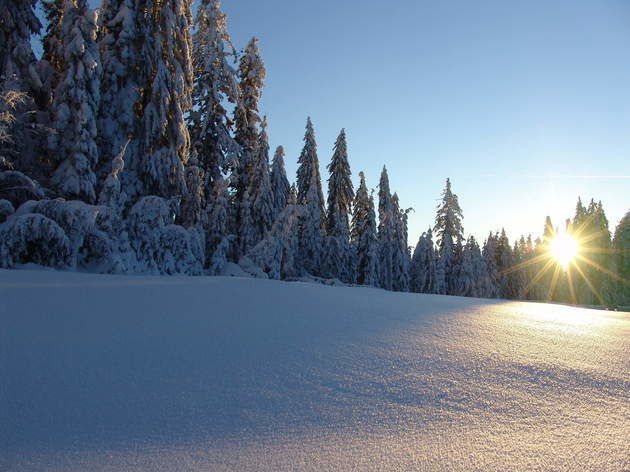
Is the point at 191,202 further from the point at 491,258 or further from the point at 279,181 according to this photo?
the point at 491,258

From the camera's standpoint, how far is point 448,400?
1.99 m

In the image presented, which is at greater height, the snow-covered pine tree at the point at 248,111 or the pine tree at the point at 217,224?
the snow-covered pine tree at the point at 248,111

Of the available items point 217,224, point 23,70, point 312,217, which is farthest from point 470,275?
point 23,70

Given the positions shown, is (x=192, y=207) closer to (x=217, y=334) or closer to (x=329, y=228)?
(x=217, y=334)

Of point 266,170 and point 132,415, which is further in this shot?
point 266,170

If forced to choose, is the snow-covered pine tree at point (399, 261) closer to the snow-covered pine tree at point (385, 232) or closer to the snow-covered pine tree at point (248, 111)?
the snow-covered pine tree at point (385, 232)

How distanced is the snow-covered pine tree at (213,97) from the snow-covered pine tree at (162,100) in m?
4.56

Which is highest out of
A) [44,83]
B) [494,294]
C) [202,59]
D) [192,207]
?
[202,59]

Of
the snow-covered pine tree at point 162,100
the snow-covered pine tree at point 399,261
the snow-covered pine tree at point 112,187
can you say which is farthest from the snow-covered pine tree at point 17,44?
the snow-covered pine tree at point 399,261

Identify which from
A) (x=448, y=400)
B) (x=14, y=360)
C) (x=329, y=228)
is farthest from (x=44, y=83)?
(x=329, y=228)

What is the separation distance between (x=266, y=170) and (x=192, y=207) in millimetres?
9474

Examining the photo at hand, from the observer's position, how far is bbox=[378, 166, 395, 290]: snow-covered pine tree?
1442 inches

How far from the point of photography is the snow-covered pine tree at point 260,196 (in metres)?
22.7

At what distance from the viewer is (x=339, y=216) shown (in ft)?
108
